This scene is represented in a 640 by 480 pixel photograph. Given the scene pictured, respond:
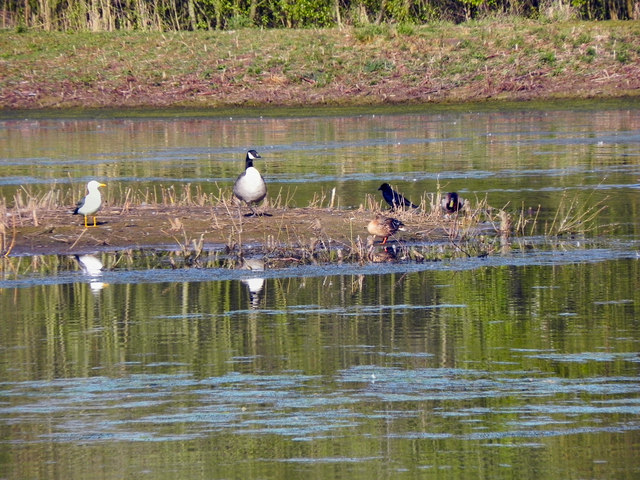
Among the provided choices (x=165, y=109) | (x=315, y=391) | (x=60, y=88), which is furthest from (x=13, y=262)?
(x=60, y=88)

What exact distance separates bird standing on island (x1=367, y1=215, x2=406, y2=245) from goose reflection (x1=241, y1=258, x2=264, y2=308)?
1495 mm

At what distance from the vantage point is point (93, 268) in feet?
44.7

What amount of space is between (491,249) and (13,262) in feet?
16.2

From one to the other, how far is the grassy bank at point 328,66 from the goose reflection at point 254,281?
28.9 metres

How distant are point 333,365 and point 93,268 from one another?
524 cm

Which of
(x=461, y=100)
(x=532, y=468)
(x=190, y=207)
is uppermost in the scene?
(x=461, y=100)

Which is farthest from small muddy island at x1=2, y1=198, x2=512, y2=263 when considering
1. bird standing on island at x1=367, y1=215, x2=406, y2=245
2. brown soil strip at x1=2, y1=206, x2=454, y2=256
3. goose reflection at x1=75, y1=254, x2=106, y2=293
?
goose reflection at x1=75, y1=254, x2=106, y2=293

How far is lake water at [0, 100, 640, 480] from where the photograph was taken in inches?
276

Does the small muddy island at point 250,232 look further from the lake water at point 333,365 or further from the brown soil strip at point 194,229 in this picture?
the lake water at point 333,365

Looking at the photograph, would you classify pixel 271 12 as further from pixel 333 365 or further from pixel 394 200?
pixel 333 365

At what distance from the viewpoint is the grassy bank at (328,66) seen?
43.0 m

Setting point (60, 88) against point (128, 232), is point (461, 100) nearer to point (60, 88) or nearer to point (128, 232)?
point (60, 88)

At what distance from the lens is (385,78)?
44094 millimetres

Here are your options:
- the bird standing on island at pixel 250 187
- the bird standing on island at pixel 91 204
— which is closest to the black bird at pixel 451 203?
the bird standing on island at pixel 250 187
